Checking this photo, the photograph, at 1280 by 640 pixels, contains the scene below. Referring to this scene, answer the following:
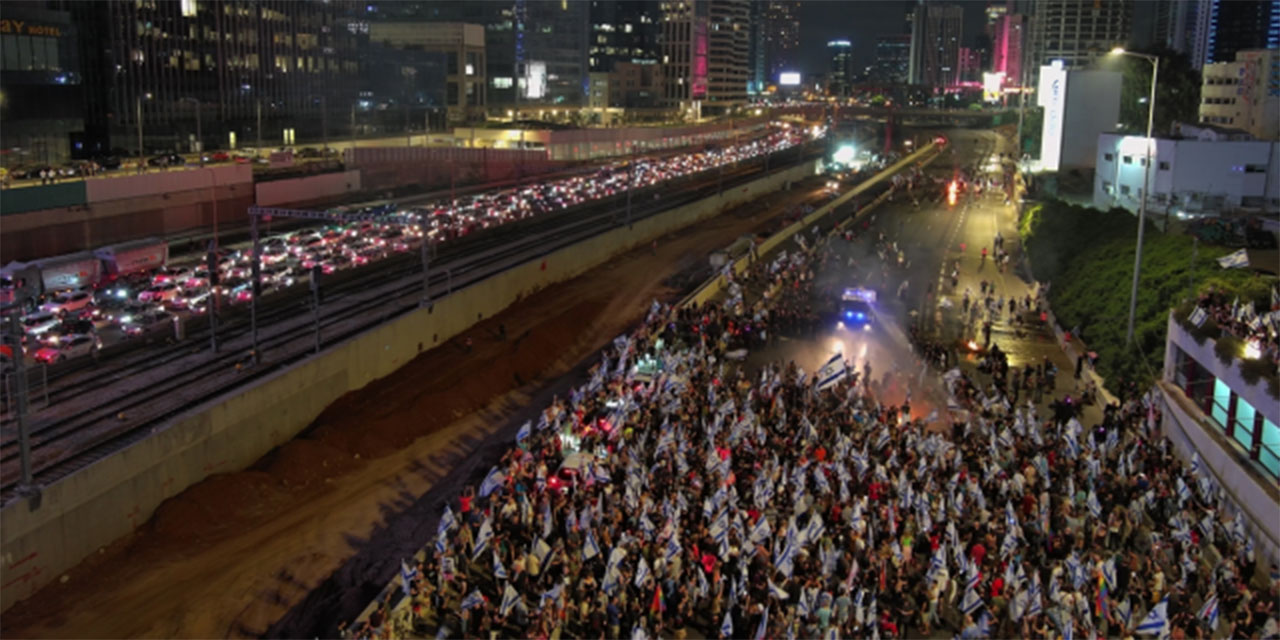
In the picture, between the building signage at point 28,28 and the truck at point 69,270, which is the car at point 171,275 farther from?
the building signage at point 28,28

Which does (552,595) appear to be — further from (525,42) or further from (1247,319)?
(525,42)

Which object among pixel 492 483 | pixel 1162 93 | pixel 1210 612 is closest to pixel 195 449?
pixel 492 483

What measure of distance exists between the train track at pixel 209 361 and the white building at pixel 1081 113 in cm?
4465

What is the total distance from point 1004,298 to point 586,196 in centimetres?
3915

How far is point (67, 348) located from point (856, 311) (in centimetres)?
2681

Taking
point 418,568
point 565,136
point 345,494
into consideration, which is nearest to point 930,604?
point 418,568

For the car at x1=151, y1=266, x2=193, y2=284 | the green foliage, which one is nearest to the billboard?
the green foliage

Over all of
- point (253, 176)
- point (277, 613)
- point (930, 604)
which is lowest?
point (277, 613)

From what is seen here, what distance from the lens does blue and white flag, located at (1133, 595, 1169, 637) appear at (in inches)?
602

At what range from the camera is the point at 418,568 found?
17.8m

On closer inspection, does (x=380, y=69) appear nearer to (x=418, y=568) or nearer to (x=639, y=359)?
(x=639, y=359)

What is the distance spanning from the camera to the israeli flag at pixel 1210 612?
626 inches

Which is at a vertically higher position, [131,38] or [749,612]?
[131,38]

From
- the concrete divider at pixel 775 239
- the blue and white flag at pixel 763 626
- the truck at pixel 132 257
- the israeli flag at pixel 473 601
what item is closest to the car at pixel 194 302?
the truck at pixel 132 257
